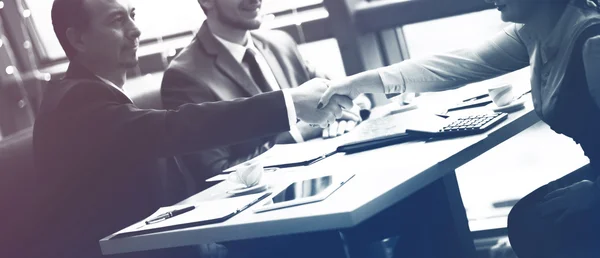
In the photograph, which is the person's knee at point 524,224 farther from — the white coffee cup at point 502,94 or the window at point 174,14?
the window at point 174,14

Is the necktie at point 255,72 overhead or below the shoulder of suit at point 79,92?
below

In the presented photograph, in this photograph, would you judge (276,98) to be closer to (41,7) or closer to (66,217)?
(66,217)

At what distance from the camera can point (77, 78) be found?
2014 mm

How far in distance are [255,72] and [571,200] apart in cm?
139

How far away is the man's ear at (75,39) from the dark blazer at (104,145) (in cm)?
9

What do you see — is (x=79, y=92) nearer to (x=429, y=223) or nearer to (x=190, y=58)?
(x=190, y=58)

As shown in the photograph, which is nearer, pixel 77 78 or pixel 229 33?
pixel 77 78

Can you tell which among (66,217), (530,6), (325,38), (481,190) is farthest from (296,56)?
(530,6)

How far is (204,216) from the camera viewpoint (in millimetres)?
1435

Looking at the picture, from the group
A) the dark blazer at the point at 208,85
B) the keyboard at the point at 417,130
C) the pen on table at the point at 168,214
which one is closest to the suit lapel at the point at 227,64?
the dark blazer at the point at 208,85

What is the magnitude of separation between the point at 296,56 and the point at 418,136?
1197 mm

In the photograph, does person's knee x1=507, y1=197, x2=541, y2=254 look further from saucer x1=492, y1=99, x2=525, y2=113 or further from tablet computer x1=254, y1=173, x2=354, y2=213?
tablet computer x1=254, y1=173, x2=354, y2=213

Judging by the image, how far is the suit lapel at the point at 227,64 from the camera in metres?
2.56

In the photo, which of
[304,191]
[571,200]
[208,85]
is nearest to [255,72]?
[208,85]
